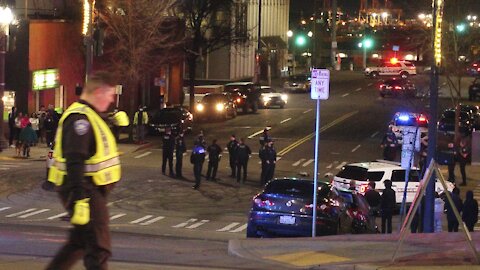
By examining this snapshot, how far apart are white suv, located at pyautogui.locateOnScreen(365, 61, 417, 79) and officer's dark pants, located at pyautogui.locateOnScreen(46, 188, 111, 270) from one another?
72.2m

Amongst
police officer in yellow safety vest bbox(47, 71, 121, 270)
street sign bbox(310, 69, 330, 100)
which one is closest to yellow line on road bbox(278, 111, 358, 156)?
street sign bbox(310, 69, 330, 100)

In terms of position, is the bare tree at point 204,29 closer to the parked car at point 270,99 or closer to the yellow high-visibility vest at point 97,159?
the parked car at point 270,99

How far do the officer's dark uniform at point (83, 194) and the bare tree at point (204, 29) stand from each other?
44481mm

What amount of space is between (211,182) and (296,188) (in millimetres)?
13959

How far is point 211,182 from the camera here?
102ft

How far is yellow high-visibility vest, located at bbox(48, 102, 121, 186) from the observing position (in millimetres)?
6598

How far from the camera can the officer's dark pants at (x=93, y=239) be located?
6.54 metres

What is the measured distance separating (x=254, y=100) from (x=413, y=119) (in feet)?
54.4

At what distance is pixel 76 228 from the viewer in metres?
6.57

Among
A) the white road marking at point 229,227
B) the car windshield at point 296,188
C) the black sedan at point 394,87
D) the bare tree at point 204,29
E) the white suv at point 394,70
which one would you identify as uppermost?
the bare tree at point 204,29

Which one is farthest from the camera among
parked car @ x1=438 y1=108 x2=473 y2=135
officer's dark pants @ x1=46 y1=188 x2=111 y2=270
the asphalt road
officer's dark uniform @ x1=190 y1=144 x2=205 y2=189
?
parked car @ x1=438 y1=108 x2=473 y2=135

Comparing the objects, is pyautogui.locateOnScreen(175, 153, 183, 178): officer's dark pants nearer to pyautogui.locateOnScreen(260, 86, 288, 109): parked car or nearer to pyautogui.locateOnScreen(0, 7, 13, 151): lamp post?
pyautogui.locateOnScreen(0, 7, 13, 151): lamp post

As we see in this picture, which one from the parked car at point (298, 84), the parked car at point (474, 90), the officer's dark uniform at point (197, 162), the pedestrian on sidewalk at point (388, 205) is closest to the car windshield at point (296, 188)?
the pedestrian on sidewalk at point (388, 205)

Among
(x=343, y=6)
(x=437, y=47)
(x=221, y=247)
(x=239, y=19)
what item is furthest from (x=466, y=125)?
(x=343, y=6)
